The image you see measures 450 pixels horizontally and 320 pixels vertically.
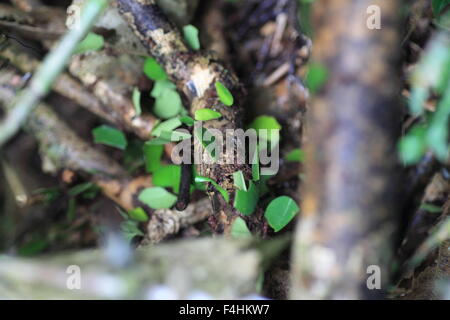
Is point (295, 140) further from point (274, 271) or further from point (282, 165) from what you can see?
point (274, 271)

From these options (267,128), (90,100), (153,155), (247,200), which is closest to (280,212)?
(247,200)

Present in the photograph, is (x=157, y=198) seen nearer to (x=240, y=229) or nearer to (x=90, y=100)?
(x=240, y=229)

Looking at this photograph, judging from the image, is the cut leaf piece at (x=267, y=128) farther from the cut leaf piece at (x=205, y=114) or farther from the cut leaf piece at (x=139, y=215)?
the cut leaf piece at (x=139, y=215)

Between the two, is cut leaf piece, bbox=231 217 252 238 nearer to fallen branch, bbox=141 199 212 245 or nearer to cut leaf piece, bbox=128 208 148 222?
fallen branch, bbox=141 199 212 245

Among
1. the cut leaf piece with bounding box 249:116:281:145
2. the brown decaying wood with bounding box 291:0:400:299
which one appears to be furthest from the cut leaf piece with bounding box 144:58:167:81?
the brown decaying wood with bounding box 291:0:400:299
